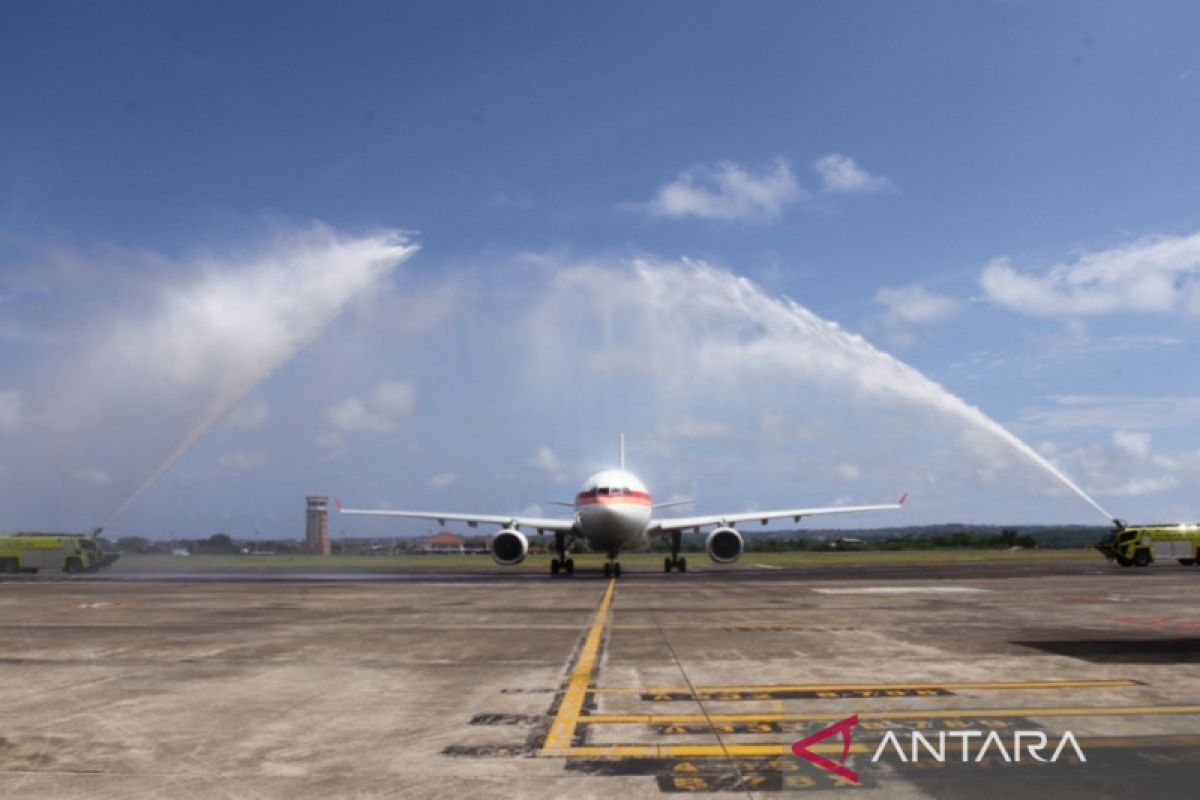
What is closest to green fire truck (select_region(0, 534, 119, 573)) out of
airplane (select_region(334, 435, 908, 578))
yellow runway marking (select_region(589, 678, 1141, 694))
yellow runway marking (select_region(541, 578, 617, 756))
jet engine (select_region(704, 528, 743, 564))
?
airplane (select_region(334, 435, 908, 578))

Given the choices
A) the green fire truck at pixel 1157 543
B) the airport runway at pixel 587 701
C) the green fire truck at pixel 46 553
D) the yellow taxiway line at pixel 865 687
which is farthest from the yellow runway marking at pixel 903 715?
the green fire truck at pixel 46 553

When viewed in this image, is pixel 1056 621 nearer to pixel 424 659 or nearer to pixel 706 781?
pixel 424 659

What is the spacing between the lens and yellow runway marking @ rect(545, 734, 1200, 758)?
23.1 ft

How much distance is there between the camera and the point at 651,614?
2031 cm

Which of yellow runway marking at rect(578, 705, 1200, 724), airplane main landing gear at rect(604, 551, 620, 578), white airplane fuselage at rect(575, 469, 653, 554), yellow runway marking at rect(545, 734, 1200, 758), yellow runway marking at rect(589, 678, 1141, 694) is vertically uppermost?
white airplane fuselage at rect(575, 469, 653, 554)

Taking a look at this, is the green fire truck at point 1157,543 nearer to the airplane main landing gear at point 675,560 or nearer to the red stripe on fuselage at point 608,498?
the airplane main landing gear at point 675,560

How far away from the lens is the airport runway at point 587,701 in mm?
6395

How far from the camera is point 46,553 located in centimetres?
4600

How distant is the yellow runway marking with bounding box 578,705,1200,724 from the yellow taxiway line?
1218mm

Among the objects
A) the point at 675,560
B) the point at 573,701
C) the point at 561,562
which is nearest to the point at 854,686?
the point at 573,701

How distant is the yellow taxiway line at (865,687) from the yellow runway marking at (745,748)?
2.54 meters

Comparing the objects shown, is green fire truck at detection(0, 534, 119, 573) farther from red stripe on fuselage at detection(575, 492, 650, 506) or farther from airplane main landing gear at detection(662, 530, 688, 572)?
airplane main landing gear at detection(662, 530, 688, 572)

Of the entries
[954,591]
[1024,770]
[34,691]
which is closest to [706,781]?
[1024,770]

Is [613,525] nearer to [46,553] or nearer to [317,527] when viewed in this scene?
[46,553]
